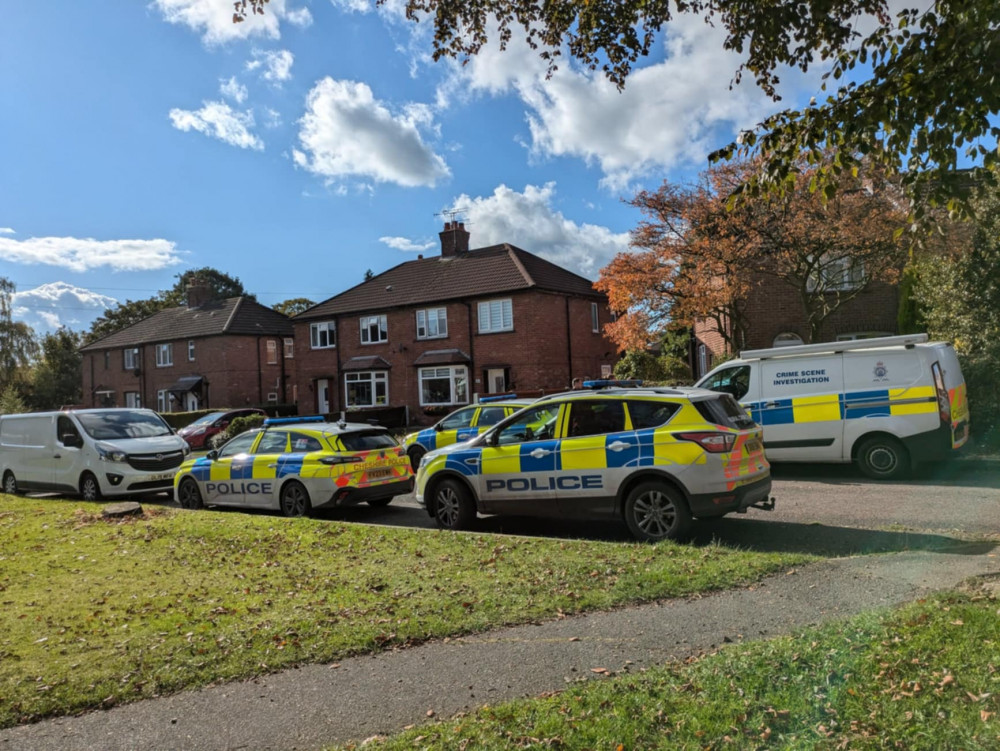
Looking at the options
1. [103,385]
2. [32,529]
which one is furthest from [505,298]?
[103,385]

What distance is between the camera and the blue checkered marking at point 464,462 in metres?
9.20

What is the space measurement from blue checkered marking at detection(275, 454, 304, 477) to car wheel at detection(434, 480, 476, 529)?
268 cm

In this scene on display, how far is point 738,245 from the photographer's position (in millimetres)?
16719

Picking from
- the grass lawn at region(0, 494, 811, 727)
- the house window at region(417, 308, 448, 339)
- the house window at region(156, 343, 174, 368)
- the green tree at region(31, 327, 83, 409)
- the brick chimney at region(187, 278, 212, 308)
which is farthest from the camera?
the green tree at region(31, 327, 83, 409)

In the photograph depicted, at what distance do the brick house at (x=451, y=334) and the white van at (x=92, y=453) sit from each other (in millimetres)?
15657

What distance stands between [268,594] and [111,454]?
9398 mm

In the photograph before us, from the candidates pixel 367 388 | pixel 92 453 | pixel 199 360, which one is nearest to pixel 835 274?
pixel 92 453

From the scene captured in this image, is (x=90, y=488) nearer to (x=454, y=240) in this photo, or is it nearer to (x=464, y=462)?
(x=464, y=462)

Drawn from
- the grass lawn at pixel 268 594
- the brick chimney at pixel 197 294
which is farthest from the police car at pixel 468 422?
the brick chimney at pixel 197 294

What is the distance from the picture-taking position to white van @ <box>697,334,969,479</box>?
11.4 m

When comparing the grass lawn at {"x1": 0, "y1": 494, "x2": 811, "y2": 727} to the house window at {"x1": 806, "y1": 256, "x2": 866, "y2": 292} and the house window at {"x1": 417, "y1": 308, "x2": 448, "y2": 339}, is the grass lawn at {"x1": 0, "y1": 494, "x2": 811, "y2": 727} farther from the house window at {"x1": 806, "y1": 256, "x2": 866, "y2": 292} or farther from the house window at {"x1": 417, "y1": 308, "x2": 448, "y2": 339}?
the house window at {"x1": 417, "y1": 308, "x2": 448, "y2": 339}

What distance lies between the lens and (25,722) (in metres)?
4.21

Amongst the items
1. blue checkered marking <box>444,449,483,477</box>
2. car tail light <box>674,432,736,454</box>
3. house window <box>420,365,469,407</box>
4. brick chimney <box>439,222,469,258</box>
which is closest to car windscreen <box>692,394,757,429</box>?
car tail light <box>674,432,736,454</box>

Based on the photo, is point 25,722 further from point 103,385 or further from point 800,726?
point 103,385
